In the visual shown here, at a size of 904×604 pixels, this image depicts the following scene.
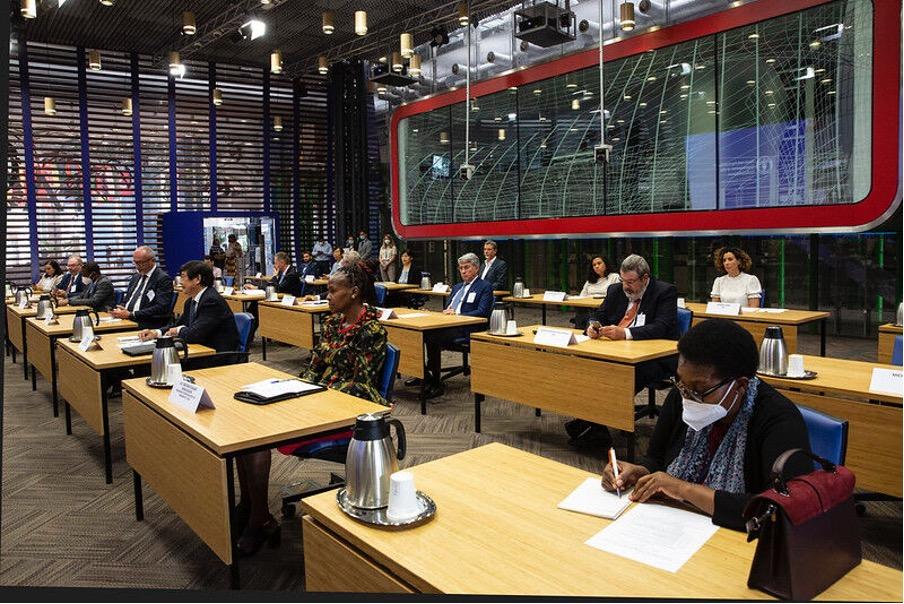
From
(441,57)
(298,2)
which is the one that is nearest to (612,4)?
(441,57)

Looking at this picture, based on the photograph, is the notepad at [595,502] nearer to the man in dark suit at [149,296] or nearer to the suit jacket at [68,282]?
the man in dark suit at [149,296]

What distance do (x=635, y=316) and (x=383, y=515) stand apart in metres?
3.32

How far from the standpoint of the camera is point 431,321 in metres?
5.62

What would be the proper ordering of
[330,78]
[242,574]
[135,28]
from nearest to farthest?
[242,574]
[135,28]
[330,78]

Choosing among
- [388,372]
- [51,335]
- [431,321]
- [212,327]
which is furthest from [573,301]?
[51,335]

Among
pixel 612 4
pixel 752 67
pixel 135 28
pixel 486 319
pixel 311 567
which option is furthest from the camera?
pixel 135 28

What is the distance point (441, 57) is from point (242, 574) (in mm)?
11433

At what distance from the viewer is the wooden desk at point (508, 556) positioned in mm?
1349

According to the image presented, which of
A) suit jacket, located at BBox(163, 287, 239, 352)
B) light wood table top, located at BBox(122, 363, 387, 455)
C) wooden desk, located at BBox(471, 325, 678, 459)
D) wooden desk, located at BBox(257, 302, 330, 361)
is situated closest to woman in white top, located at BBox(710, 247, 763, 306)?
wooden desk, located at BBox(471, 325, 678, 459)

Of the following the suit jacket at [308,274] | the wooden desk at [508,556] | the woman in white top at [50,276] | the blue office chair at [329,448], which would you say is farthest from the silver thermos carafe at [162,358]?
the woman in white top at [50,276]

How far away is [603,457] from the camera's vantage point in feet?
14.3

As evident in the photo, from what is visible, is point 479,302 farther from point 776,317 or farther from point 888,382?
point 888,382

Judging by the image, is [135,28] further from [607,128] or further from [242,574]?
[242,574]

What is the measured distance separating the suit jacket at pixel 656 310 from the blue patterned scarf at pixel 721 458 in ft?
8.18
